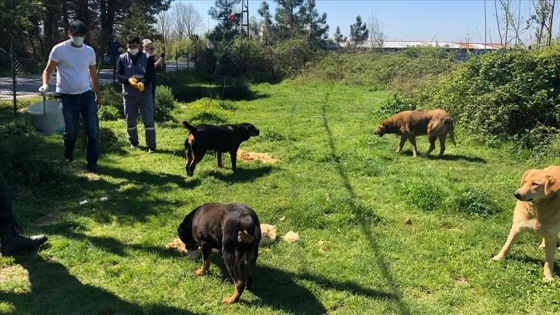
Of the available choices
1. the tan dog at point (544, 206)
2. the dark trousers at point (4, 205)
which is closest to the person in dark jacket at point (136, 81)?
the dark trousers at point (4, 205)

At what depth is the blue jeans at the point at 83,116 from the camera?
21.0ft

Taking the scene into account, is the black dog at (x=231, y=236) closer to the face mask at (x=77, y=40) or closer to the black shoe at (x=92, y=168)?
the black shoe at (x=92, y=168)

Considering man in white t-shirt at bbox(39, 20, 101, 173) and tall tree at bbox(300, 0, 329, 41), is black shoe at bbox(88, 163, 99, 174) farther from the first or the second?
tall tree at bbox(300, 0, 329, 41)

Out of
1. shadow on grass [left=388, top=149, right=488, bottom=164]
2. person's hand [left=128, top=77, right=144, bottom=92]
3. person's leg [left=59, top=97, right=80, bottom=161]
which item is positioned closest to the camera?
person's leg [left=59, top=97, right=80, bottom=161]

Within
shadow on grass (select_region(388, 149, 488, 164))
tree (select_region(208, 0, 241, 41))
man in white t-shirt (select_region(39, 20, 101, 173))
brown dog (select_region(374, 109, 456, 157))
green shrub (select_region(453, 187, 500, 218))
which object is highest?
tree (select_region(208, 0, 241, 41))

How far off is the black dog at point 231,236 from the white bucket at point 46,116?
5.69 meters

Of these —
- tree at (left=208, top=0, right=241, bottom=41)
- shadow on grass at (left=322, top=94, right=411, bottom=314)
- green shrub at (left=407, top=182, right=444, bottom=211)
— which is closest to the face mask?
Result: shadow on grass at (left=322, top=94, right=411, bottom=314)

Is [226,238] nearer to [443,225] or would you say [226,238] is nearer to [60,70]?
[443,225]

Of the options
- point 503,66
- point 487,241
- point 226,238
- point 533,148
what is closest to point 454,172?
point 533,148

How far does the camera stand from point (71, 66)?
244 inches

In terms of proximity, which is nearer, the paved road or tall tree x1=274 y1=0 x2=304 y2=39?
the paved road

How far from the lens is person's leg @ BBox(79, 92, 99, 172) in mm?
6480

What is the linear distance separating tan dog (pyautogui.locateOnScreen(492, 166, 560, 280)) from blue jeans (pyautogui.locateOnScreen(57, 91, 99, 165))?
5878mm

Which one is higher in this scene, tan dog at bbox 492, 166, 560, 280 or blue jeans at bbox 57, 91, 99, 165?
blue jeans at bbox 57, 91, 99, 165
